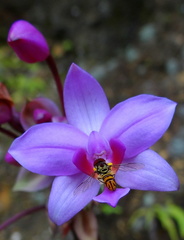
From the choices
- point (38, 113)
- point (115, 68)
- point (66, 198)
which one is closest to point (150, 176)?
point (66, 198)

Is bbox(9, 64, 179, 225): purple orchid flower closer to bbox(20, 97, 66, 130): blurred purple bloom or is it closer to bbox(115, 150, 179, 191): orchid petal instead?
bbox(115, 150, 179, 191): orchid petal

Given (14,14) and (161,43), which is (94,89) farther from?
(14,14)

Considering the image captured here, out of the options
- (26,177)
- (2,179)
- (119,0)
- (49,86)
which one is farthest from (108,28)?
(26,177)

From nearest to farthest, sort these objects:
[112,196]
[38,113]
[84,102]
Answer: [112,196]
[84,102]
[38,113]

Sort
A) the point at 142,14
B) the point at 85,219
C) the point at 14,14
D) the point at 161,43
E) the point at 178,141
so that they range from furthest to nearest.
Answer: the point at 14,14, the point at 142,14, the point at 161,43, the point at 178,141, the point at 85,219

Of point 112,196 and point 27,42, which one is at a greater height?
point 27,42

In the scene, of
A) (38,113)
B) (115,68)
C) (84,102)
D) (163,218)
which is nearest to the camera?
(84,102)

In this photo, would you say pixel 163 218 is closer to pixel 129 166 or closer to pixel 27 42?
pixel 129 166
